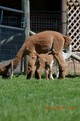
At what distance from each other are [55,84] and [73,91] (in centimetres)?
Answer: 168

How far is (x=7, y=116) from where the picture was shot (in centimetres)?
652

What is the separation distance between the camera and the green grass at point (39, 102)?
6566mm

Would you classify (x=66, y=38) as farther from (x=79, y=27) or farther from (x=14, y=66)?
(x=79, y=27)

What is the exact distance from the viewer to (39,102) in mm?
8367

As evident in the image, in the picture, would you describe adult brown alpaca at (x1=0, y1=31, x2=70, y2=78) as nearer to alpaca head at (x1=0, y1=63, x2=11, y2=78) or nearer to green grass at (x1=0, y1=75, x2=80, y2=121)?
alpaca head at (x1=0, y1=63, x2=11, y2=78)

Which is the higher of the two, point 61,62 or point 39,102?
point 39,102

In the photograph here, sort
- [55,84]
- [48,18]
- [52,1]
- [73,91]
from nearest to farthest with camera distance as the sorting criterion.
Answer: [73,91], [55,84], [48,18], [52,1]

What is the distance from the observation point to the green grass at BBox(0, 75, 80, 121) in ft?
21.5

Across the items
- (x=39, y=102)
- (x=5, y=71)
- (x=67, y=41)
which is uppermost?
(x=39, y=102)

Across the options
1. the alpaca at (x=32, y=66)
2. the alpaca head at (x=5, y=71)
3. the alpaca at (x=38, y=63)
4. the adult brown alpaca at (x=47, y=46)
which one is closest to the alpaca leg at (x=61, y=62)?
the adult brown alpaca at (x=47, y=46)

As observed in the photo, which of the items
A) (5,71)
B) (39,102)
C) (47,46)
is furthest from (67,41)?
(39,102)

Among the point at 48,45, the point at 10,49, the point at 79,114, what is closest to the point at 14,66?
the point at 48,45

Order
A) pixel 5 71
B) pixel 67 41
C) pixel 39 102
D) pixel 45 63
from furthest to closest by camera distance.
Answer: pixel 67 41
pixel 5 71
pixel 45 63
pixel 39 102

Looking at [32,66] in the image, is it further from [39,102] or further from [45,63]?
[39,102]
